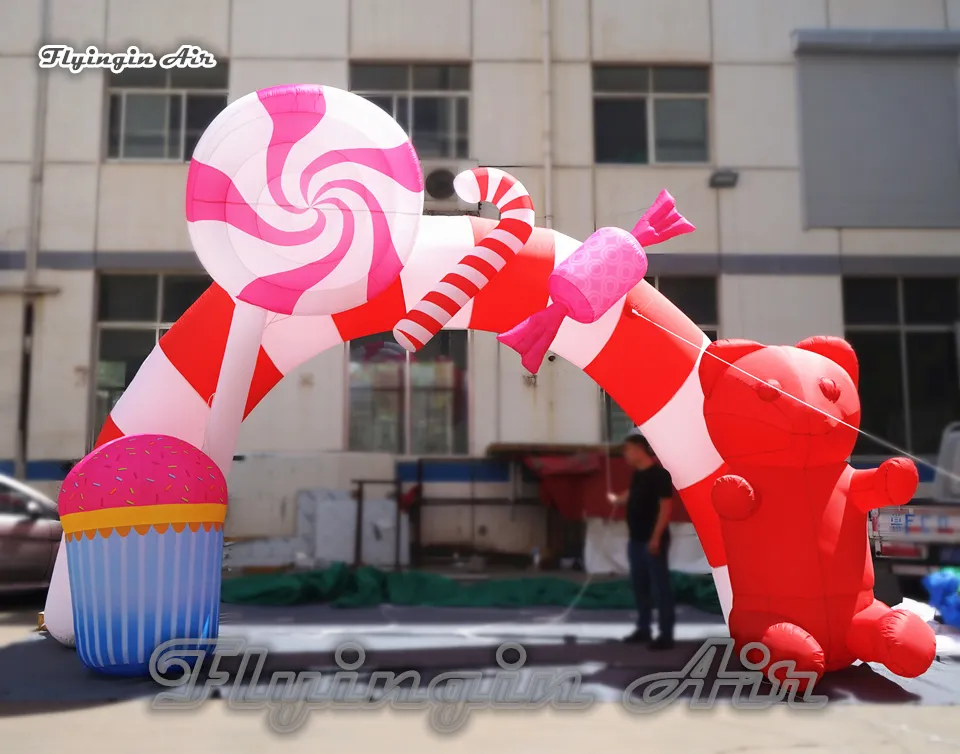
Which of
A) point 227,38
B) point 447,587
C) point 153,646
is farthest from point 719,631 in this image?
point 227,38

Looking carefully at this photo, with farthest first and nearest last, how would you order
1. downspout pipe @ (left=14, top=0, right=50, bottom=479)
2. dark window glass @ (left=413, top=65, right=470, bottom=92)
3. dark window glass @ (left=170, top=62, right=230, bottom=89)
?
dark window glass @ (left=413, top=65, right=470, bottom=92) → dark window glass @ (left=170, top=62, right=230, bottom=89) → downspout pipe @ (left=14, top=0, right=50, bottom=479)

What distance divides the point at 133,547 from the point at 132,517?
0.41 ft

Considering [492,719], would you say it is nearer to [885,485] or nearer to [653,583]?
[653,583]

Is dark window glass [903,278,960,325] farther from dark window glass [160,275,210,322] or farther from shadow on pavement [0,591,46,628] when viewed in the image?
shadow on pavement [0,591,46,628]

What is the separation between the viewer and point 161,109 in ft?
19.7

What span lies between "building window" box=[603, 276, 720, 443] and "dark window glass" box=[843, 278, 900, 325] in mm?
1454

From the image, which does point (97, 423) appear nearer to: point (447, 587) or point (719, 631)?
point (447, 587)

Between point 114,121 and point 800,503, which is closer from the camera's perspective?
point 800,503

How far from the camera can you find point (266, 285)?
3.44 m

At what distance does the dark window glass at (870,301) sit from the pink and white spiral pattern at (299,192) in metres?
3.77

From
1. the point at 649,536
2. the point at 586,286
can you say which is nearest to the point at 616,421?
the point at 649,536

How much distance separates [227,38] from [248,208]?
9.05ft

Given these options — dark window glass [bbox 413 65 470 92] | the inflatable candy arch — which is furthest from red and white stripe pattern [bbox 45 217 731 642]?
dark window glass [bbox 413 65 470 92]

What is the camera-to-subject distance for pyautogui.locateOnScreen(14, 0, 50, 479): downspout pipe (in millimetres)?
5473
